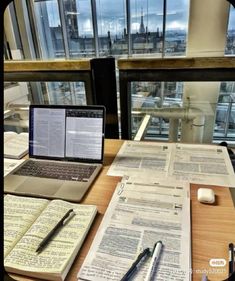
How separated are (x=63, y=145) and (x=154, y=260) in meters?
0.57

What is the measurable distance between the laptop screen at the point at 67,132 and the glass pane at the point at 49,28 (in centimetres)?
340

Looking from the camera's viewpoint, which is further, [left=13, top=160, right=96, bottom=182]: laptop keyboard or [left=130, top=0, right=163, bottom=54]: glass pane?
[left=130, top=0, right=163, bottom=54]: glass pane

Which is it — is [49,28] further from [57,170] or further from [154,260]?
[154,260]

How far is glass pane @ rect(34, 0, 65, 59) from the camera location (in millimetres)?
3719

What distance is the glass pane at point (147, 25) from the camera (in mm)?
3379

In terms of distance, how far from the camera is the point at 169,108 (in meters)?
1.81

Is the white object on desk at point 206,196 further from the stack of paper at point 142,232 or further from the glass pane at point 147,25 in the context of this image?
the glass pane at point 147,25

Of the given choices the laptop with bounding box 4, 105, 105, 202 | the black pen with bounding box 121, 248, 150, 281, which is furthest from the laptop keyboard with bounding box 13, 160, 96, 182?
the black pen with bounding box 121, 248, 150, 281

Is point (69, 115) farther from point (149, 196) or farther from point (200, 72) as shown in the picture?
point (200, 72)

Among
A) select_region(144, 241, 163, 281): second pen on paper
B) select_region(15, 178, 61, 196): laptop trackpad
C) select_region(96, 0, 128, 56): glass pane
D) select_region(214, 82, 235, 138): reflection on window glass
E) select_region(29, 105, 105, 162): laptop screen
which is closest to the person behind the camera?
select_region(144, 241, 163, 281): second pen on paper

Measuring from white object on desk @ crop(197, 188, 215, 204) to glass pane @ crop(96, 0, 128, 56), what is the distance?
3.26m

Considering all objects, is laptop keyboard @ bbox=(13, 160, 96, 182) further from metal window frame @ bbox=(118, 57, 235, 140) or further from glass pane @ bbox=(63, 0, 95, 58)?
glass pane @ bbox=(63, 0, 95, 58)

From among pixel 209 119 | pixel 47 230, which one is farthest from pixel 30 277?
pixel 209 119

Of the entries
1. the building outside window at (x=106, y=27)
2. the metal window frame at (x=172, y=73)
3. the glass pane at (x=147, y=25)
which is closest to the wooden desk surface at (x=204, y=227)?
the metal window frame at (x=172, y=73)
